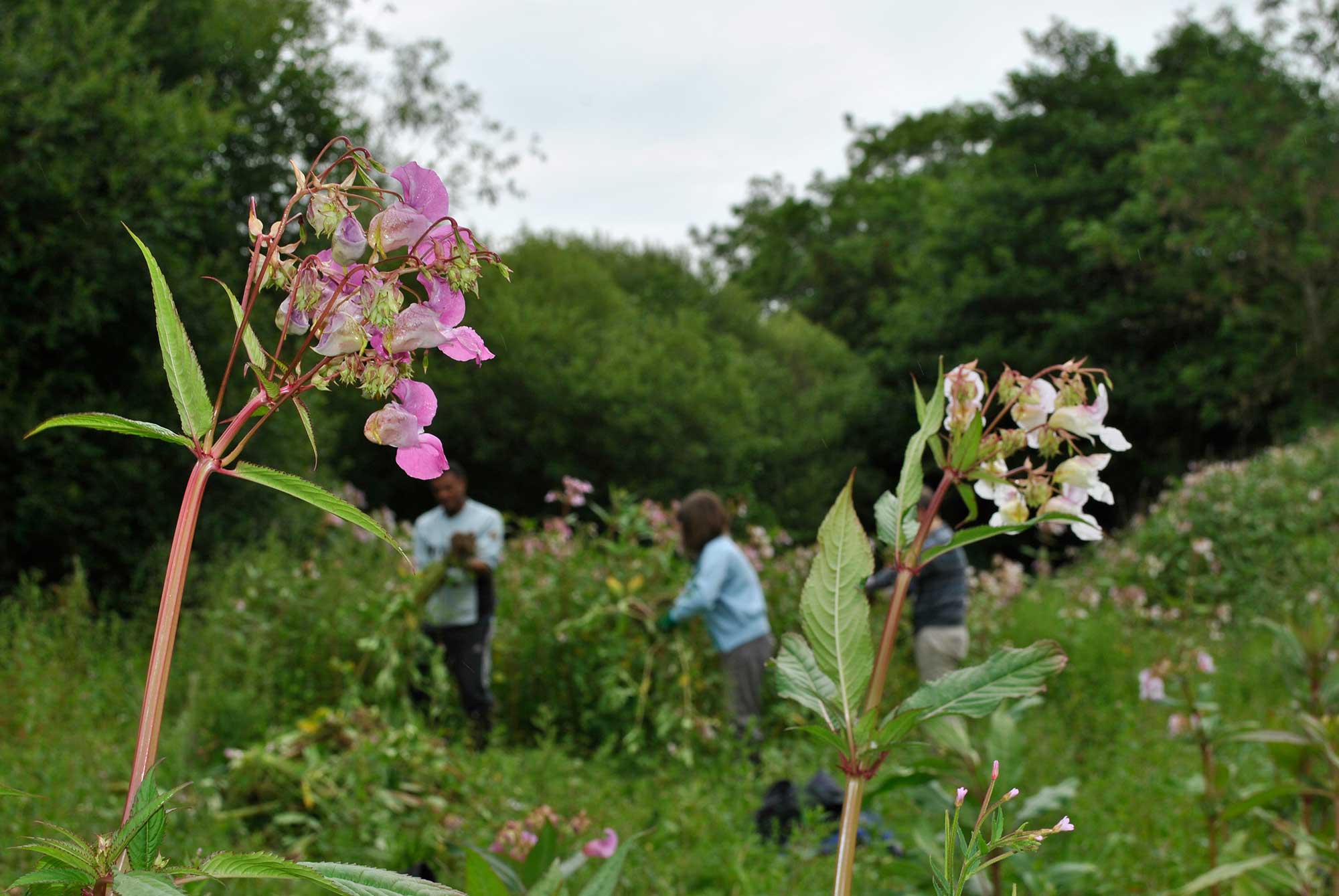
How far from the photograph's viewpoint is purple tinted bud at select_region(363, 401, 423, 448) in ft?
2.22

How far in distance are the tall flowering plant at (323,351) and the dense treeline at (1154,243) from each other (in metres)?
18.6

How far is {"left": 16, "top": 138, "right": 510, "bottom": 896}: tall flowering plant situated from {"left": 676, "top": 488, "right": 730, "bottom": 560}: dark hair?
515cm

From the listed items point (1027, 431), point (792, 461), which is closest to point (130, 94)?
point (1027, 431)

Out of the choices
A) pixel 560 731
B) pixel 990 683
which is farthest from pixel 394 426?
pixel 560 731

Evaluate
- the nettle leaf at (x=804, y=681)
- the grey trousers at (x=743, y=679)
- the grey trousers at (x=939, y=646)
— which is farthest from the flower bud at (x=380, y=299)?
the grey trousers at (x=939, y=646)

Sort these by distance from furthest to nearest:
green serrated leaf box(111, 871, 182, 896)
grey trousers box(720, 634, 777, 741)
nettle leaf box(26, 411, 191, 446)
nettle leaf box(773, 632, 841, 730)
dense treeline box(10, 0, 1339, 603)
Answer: dense treeline box(10, 0, 1339, 603)
grey trousers box(720, 634, 777, 741)
nettle leaf box(773, 632, 841, 730)
nettle leaf box(26, 411, 191, 446)
green serrated leaf box(111, 871, 182, 896)

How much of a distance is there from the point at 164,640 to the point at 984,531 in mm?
556

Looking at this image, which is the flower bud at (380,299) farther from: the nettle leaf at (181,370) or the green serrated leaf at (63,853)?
the green serrated leaf at (63,853)

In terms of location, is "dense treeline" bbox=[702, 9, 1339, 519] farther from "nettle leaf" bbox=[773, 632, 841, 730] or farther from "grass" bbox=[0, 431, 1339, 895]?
"nettle leaf" bbox=[773, 632, 841, 730]

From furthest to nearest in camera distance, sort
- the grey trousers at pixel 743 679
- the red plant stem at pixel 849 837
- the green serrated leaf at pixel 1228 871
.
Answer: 1. the grey trousers at pixel 743 679
2. the green serrated leaf at pixel 1228 871
3. the red plant stem at pixel 849 837

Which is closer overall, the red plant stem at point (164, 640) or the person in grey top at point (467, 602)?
the red plant stem at point (164, 640)

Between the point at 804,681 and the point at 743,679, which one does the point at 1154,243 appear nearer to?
the point at 743,679

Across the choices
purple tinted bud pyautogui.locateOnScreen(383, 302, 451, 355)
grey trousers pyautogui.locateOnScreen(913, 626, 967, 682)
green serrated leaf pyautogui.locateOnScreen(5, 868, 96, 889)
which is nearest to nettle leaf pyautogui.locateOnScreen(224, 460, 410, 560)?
purple tinted bud pyautogui.locateOnScreen(383, 302, 451, 355)

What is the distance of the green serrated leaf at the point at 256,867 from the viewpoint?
509mm
